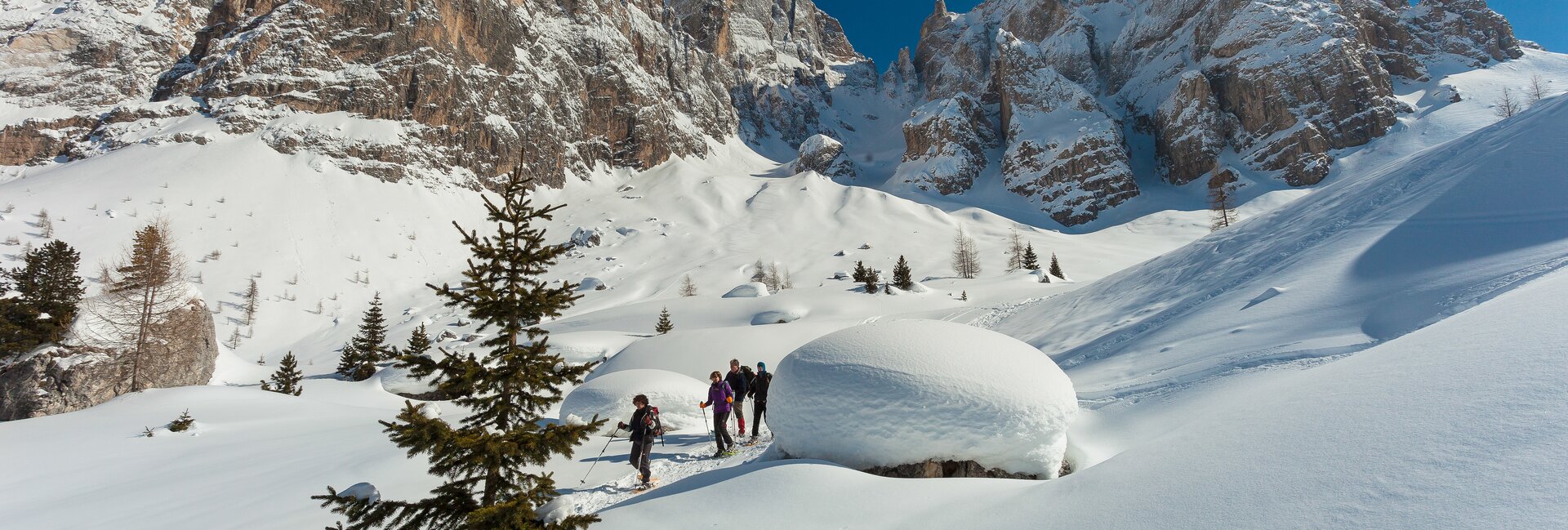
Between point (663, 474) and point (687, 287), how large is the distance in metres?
49.2

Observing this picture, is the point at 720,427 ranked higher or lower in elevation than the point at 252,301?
lower

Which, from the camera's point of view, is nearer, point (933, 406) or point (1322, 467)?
point (1322, 467)

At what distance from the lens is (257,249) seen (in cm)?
5912

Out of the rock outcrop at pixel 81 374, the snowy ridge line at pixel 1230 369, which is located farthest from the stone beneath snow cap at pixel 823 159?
the snowy ridge line at pixel 1230 369

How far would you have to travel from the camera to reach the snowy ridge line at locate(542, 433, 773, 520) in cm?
843

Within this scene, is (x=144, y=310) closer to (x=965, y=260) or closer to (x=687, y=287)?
(x=687, y=287)

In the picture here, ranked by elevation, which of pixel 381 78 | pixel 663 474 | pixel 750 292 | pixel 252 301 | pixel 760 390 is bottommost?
pixel 663 474

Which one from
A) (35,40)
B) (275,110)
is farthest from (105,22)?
(275,110)

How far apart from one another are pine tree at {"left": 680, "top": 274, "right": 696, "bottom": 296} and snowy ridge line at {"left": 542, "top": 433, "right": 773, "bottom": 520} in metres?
45.9

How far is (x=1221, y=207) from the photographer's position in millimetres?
76562

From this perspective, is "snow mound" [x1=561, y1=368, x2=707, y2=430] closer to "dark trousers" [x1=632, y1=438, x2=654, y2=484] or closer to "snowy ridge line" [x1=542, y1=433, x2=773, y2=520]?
"snowy ridge line" [x1=542, y1=433, x2=773, y2=520]

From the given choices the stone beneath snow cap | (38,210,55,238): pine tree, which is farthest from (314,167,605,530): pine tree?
the stone beneath snow cap

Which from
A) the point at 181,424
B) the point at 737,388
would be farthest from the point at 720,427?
the point at 181,424

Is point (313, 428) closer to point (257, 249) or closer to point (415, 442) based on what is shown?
point (415, 442)
